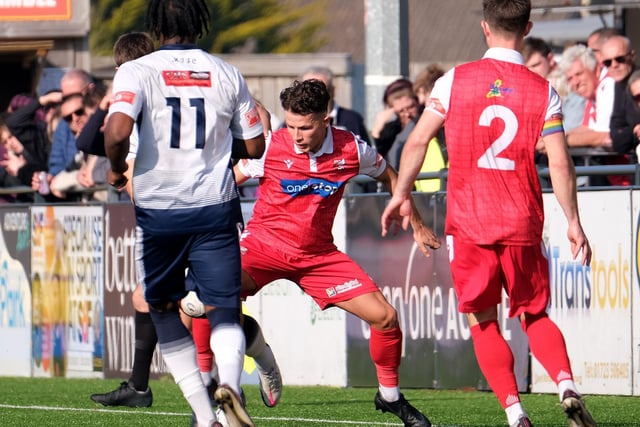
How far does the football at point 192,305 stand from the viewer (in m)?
7.97

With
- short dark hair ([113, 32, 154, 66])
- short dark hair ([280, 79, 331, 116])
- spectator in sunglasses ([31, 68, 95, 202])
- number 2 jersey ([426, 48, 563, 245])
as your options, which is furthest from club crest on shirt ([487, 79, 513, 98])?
spectator in sunglasses ([31, 68, 95, 202])

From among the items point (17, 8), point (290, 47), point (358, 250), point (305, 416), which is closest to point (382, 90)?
point (358, 250)

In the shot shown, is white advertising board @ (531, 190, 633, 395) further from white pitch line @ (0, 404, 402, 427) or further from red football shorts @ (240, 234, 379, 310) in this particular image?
red football shorts @ (240, 234, 379, 310)

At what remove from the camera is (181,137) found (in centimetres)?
695

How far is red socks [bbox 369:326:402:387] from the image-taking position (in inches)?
337

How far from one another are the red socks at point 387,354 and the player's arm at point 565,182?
5.21 feet

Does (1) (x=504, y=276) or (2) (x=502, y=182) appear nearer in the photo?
(2) (x=502, y=182)

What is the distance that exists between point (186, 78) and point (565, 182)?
1.85 meters

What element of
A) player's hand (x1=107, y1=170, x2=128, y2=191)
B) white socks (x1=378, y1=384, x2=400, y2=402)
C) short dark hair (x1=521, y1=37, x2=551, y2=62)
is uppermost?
short dark hair (x1=521, y1=37, x2=551, y2=62)

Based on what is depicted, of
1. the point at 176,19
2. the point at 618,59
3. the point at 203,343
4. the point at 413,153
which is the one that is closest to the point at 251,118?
the point at 176,19

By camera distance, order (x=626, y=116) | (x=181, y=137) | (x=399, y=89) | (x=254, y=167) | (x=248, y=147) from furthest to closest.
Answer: (x=399, y=89) → (x=626, y=116) → (x=254, y=167) → (x=248, y=147) → (x=181, y=137)

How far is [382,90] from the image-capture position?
1400 cm

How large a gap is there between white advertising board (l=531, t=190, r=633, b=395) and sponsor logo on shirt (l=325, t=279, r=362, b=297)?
8.22 feet

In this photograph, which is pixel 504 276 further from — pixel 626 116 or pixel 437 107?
pixel 626 116
